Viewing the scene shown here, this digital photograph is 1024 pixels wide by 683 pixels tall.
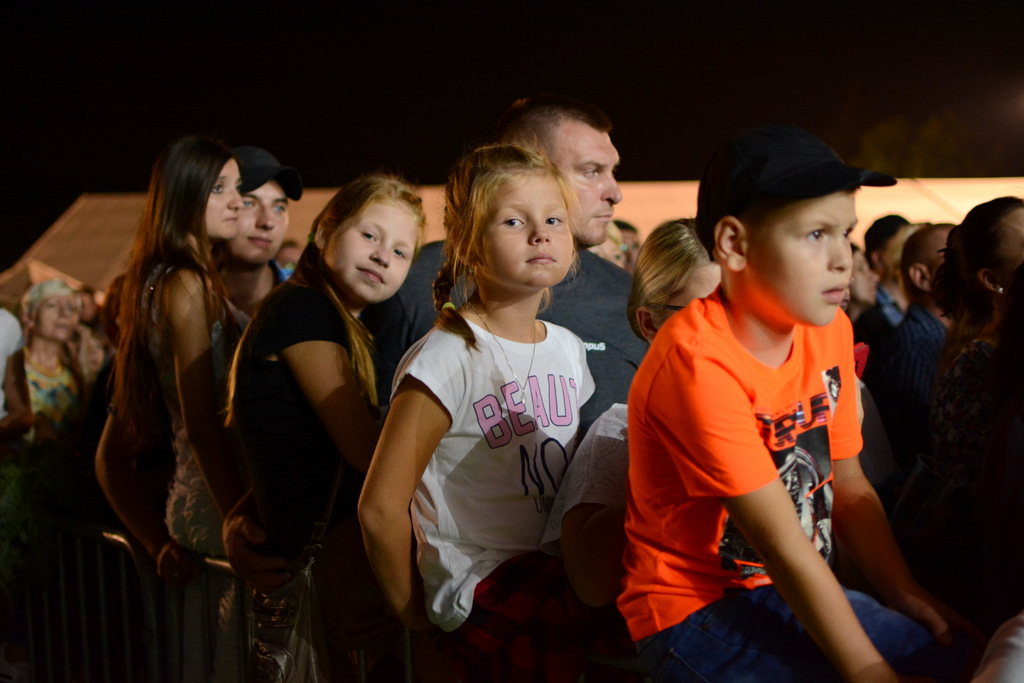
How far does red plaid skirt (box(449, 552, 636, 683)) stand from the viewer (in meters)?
1.26

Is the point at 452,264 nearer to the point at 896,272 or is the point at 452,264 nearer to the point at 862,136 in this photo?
the point at 896,272

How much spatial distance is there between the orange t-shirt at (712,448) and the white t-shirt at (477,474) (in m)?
0.27

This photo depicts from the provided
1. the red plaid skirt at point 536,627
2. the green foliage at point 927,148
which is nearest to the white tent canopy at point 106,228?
the green foliage at point 927,148

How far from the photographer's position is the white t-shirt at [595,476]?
122 cm

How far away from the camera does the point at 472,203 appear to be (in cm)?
134

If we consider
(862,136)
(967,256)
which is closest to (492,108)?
(862,136)

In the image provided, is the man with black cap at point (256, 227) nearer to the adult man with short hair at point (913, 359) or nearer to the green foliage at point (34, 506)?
the green foliage at point (34, 506)

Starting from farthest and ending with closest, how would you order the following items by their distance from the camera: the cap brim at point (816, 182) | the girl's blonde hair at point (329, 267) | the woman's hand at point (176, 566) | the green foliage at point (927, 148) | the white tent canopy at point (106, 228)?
1. the green foliage at point (927, 148)
2. the white tent canopy at point (106, 228)
3. the woman's hand at point (176, 566)
4. the girl's blonde hair at point (329, 267)
5. the cap brim at point (816, 182)

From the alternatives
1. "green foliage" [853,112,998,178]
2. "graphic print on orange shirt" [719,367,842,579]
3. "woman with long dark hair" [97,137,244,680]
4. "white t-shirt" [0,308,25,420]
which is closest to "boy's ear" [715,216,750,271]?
"graphic print on orange shirt" [719,367,842,579]

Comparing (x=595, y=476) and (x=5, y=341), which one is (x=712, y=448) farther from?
(x=5, y=341)

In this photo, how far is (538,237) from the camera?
1299 millimetres

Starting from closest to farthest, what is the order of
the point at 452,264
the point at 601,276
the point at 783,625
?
1. the point at 783,625
2. the point at 452,264
3. the point at 601,276

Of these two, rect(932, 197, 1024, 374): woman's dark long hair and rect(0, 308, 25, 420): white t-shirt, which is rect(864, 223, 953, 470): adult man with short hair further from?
rect(0, 308, 25, 420): white t-shirt

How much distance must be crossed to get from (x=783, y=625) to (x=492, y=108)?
5.49 m
